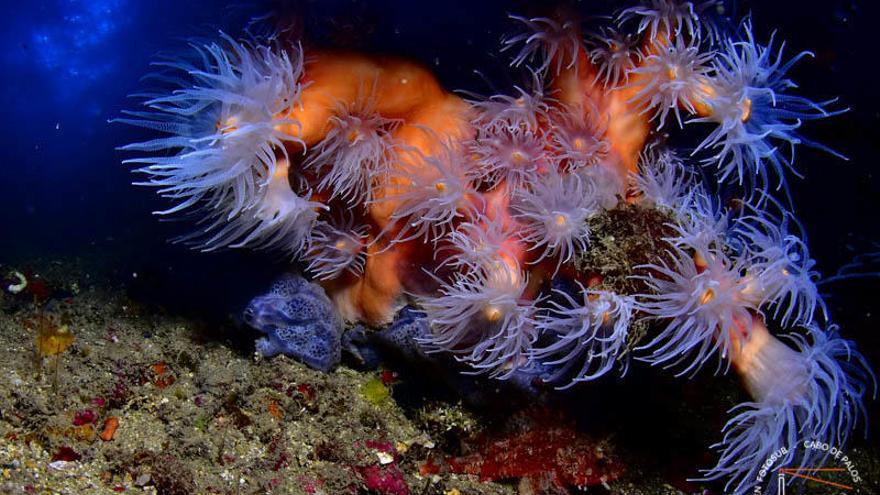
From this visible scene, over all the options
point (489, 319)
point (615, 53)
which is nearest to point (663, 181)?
point (615, 53)

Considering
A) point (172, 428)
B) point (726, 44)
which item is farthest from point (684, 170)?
point (172, 428)

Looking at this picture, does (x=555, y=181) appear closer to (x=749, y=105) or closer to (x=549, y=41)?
(x=549, y=41)

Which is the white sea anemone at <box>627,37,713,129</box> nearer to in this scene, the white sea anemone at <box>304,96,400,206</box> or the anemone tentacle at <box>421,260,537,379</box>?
the anemone tentacle at <box>421,260,537,379</box>

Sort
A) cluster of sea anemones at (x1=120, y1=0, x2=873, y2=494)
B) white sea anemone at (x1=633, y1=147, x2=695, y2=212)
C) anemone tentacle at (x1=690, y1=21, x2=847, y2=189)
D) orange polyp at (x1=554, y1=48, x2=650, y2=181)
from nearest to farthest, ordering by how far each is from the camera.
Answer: anemone tentacle at (x1=690, y1=21, x2=847, y2=189) → cluster of sea anemones at (x1=120, y1=0, x2=873, y2=494) → white sea anemone at (x1=633, y1=147, x2=695, y2=212) → orange polyp at (x1=554, y1=48, x2=650, y2=181)

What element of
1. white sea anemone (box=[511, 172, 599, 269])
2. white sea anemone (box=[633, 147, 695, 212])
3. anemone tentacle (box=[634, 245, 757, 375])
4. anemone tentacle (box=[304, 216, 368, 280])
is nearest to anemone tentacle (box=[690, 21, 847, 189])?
white sea anemone (box=[633, 147, 695, 212])

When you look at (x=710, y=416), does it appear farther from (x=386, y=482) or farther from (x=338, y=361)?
(x=338, y=361)
